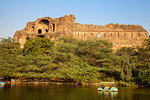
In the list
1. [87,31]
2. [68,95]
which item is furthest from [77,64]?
[87,31]

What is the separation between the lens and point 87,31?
3944cm

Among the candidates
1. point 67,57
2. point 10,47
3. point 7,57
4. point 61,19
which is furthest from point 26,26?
point 67,57

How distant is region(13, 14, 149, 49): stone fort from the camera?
35.7 m

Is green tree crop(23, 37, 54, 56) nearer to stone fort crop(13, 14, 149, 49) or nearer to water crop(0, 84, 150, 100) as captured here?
water crop(0, 84, 150, 100)

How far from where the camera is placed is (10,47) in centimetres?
2398

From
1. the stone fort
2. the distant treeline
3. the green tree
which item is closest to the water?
the distant treeline

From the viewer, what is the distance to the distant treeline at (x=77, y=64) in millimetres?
19844

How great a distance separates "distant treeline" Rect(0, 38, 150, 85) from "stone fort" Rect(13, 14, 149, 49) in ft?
41.4

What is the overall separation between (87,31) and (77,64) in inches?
763

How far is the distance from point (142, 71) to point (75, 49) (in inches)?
365

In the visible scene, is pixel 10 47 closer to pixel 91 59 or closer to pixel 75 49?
pixel 75 49

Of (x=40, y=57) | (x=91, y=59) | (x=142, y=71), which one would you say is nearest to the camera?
(x=142, y=71)

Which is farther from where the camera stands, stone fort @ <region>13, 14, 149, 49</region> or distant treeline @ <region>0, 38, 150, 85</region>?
stone fort @ <region>13, 14, 149, 49</region>

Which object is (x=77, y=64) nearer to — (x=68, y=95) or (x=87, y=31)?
(x=68, y=95)
